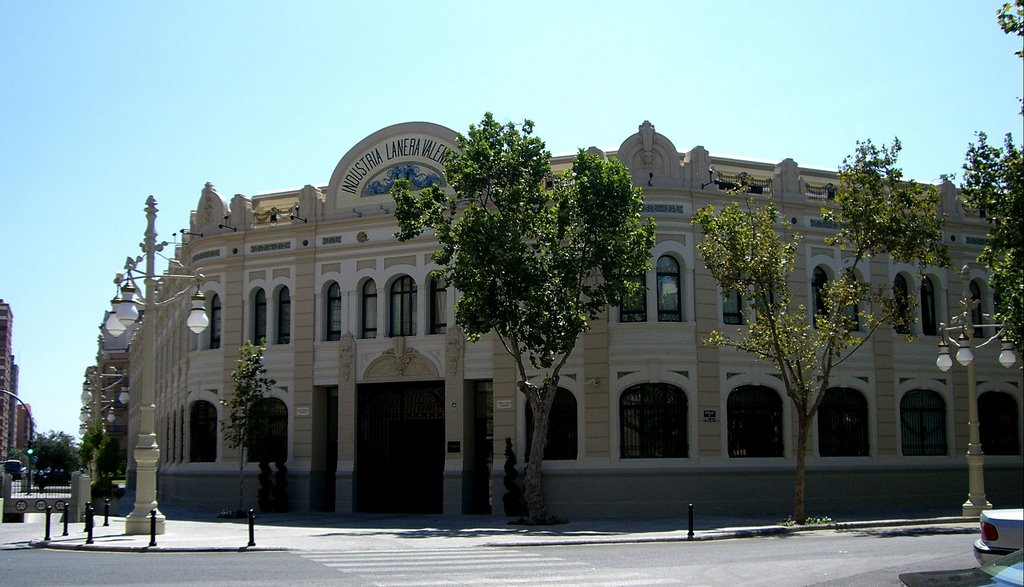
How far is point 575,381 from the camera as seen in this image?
30.8 metres

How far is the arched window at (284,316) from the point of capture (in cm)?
3525

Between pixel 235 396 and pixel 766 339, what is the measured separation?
15.7 meters

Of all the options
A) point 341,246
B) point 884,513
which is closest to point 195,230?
point 341,246

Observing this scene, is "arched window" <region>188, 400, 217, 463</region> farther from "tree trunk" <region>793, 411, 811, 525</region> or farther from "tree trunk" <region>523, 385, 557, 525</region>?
"tree trunk" <region>793, 411, 811, 525</region>

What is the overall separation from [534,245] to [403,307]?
7318 mm

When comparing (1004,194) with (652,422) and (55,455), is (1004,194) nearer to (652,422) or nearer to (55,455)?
(652,422)

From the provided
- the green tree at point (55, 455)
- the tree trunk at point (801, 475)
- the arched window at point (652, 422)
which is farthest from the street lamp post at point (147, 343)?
the green tree at point (55, 455)

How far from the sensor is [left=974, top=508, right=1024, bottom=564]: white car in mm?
11695

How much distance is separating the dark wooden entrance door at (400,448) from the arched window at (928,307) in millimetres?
15223

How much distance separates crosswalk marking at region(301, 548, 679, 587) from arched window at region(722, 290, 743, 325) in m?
12.9

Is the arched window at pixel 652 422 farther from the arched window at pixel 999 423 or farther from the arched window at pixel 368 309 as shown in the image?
the arched window at pixel 999 423

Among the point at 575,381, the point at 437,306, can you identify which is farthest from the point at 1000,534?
the point at 437,306

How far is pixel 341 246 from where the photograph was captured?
34.4 metres

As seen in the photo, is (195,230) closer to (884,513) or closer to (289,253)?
(289,253)
